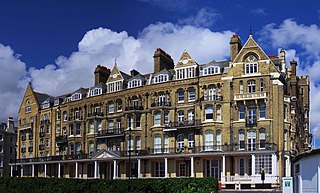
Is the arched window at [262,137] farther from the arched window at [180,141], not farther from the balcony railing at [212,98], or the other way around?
the arched window at [180,141]

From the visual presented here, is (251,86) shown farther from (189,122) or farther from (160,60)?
(160,60)

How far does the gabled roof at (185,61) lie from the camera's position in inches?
2430

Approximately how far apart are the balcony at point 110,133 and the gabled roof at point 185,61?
12997mm

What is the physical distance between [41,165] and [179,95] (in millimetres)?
31078

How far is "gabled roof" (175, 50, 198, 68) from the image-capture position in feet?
202

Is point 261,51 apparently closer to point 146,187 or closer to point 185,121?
point 185,121

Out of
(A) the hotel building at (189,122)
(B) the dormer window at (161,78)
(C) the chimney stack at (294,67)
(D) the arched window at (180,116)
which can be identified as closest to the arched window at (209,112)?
(A) the hotel building at (189,122)

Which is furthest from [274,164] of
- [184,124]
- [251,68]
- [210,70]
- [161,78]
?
[161,78]

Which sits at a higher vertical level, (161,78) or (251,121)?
(161,78)

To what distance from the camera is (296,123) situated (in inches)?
2376

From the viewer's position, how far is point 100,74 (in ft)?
252

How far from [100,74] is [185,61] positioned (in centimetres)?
1969

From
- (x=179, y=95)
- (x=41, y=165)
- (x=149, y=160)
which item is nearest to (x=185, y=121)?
(x=179, y=95)

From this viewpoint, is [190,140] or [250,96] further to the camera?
[190,140]
